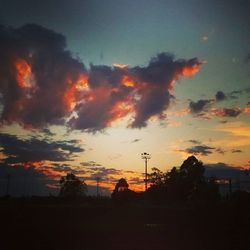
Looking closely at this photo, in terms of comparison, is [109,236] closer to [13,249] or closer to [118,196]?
[13,249]

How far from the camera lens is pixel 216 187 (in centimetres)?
10075

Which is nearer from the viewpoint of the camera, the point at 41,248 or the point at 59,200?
the point at 41,248

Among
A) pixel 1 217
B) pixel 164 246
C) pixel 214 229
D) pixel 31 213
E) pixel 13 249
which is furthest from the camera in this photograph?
pixel 31 213

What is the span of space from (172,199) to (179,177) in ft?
27.7

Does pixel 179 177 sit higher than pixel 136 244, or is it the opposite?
pixel 179 177

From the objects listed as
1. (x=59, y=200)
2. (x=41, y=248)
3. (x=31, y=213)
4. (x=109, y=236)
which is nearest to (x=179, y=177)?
(x=59, y=200)

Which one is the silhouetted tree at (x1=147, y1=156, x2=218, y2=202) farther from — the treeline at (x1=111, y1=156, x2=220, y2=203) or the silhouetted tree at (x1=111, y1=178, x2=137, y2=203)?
the silhouetted tree at (x1=111, y1=178, x2=137, y2=203)

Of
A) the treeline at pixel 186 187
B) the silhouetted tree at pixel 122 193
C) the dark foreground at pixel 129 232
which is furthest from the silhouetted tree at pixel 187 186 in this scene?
the dark foreground at pixel 129 232

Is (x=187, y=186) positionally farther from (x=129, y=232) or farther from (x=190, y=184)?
(x=129, y=232)

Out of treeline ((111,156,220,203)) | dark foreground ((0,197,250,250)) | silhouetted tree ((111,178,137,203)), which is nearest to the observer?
dark foreground ((0,197,250,250))

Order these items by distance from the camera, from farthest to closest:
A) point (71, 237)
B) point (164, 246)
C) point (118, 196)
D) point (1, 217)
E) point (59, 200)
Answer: point (59, 200) < point (118, 196) < point (1, 217) < point (71, 237) < point (164, 246)

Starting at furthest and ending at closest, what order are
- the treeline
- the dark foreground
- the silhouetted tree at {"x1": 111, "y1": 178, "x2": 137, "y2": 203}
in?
the treeline → the silhouetted tree at {"x1": 111, "y1": 178, "x2": 137, "y2": 203} → the dark foreground

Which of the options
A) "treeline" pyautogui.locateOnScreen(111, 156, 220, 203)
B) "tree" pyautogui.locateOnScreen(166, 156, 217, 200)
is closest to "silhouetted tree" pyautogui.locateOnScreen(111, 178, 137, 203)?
"treeline" pyautogui.locateOnScreen(111, 156, 220, 203)

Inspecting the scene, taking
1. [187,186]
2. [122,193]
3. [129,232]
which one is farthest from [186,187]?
[129,232]
